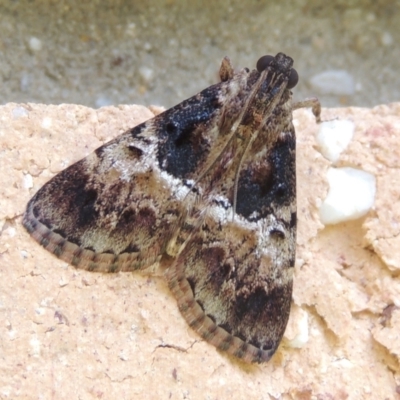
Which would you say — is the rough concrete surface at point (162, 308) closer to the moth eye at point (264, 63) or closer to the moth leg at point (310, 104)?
the moth leg at point (310, 104)

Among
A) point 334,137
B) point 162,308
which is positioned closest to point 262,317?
point 162,308

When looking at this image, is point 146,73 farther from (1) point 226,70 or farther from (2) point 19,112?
(2) point 19,112

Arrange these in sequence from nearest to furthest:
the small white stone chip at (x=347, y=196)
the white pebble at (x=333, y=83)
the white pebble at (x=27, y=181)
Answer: the white pebble at (x=27, y=181) < the small white stone chip at (x=347, y=196) < the white pebble at (x=333, y=83)

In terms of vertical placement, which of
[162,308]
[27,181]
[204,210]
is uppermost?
[204,210]

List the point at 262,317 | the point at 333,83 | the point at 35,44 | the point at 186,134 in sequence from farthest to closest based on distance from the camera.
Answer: the point at 333,83, the point at 35,44, the point at 186,134, the point at 262,317

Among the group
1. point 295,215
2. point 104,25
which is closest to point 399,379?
point 295,215

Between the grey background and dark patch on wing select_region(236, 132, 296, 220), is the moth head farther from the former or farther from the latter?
the grey background

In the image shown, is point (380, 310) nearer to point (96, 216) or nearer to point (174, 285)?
point (174, 285)

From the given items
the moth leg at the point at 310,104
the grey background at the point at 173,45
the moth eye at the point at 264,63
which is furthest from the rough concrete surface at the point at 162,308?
the grey background at the point at 173,45
